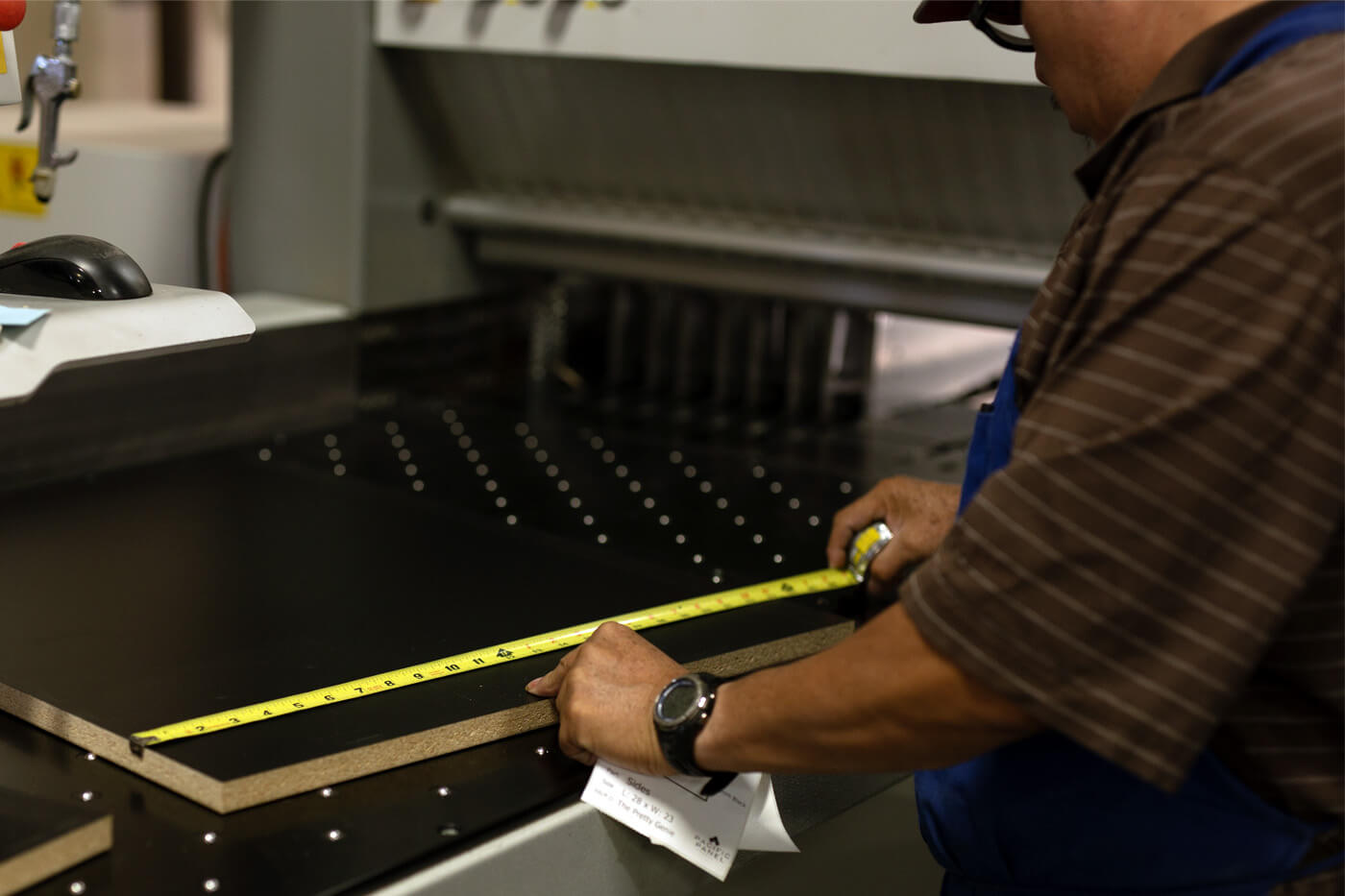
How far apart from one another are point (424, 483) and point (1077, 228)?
3.10 feet

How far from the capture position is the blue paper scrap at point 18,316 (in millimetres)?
828

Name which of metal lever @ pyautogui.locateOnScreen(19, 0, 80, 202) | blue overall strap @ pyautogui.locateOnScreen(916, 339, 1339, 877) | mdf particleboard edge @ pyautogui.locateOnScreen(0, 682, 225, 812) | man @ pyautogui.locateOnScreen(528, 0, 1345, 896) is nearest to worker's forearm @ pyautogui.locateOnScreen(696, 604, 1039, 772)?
man @ pyautogui.locateOnScreen(528, 0, 1345, 896)

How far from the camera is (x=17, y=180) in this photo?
1.97 meters

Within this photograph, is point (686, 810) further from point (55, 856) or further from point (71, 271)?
point (71, 271)

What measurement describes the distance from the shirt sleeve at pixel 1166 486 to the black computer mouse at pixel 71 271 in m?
0.55

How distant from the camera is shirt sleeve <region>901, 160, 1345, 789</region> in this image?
696 millimetres

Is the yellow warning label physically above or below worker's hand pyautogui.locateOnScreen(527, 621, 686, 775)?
above

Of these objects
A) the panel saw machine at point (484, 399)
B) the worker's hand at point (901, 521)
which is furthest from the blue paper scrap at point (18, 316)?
the worker's hand at point (901, 521)

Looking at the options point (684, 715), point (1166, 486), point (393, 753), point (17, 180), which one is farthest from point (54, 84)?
point (1166, 486)

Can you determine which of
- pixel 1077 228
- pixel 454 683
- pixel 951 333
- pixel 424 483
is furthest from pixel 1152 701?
pixel 951 333

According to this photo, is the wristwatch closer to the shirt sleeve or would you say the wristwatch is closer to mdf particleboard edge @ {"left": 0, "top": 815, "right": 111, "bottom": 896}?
the shirt sleeve

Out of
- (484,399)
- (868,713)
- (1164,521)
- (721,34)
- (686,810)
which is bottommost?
(484,399)

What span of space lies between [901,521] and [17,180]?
52.7 inches

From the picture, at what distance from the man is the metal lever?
103 cm
